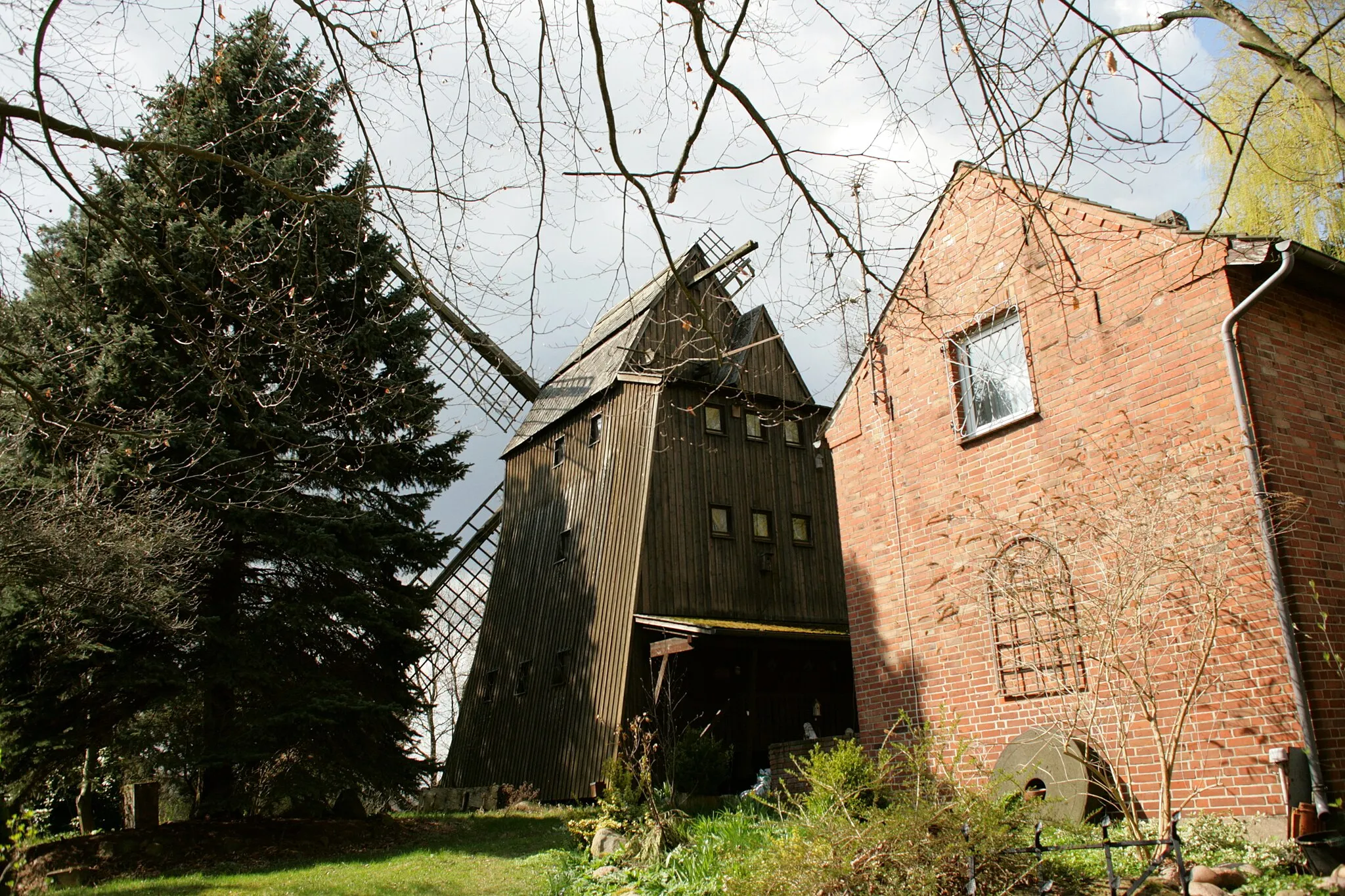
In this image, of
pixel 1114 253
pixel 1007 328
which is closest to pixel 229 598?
pixel 1007 328

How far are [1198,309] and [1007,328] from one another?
2.07m

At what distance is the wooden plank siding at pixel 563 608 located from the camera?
1588 centimetres

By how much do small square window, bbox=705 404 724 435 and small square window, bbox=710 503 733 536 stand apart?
146 centimetres

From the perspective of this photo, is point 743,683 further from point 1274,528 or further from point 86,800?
point 86,800

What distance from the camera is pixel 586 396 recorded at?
19.0 m

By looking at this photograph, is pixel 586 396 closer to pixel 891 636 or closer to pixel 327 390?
pixel 327 390

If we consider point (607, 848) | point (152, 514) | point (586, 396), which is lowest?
point (607, 848)

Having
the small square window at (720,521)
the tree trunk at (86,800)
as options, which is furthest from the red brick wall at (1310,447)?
the tree trunk at (86,800)

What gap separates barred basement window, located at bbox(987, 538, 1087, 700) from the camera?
305 inches

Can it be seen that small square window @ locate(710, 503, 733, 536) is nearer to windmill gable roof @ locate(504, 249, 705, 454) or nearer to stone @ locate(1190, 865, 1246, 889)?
windmill gable roof @ locate(504, 249, 705, 454)

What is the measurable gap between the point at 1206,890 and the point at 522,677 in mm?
14458

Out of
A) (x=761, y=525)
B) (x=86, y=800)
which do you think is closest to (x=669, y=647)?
(x=761, y=525)

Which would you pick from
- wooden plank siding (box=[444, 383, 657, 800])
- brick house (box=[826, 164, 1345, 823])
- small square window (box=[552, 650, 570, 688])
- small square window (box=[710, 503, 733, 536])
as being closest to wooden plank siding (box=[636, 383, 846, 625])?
small square window (box=[710, 503, 733, 536])

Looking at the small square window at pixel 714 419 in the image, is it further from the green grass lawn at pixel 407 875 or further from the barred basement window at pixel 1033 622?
the barred basement window at pixel 1033 622
